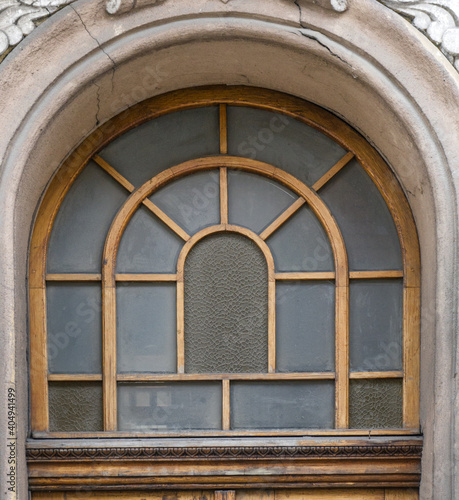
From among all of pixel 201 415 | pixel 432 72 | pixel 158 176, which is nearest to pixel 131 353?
pixel 201 415

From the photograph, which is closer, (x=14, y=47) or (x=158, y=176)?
(x=14, y=47)

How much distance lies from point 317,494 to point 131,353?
1.00 m

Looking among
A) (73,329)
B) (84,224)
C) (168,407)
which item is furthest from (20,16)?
(168,407)

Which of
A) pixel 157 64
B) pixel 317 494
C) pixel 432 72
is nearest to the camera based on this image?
pixel 432 72

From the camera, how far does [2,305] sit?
86.3 inches

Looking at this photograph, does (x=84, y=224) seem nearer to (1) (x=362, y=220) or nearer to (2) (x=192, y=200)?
(2) (x=192, y=200)

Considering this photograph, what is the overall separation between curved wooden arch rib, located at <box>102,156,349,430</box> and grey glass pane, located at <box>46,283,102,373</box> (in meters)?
0.06

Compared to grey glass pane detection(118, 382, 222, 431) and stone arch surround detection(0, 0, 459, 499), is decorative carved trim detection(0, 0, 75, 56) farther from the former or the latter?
grey glass pane detection(118, 382, 222, 431)

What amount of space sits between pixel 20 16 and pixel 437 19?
1.56m

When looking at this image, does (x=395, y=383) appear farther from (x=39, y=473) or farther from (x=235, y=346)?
(x=39, y=473)

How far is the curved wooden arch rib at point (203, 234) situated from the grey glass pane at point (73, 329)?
Answer: 0.06 meters

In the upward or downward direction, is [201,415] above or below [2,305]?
below

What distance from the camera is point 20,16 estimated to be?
2.21m

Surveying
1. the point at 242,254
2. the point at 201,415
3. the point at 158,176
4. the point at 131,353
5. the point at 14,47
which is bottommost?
the point at 201,415
